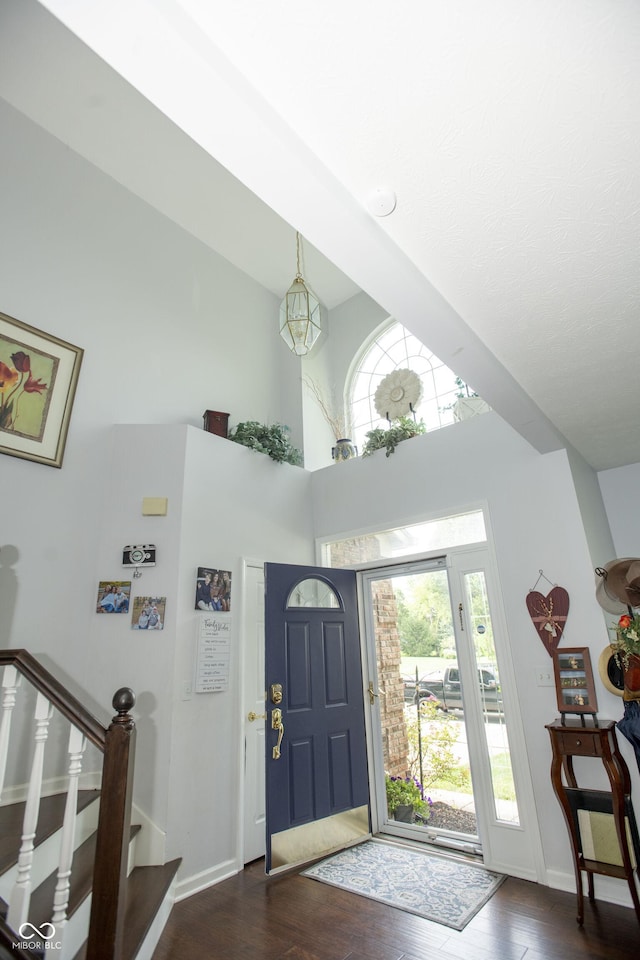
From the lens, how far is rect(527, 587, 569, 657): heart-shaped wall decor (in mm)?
3188

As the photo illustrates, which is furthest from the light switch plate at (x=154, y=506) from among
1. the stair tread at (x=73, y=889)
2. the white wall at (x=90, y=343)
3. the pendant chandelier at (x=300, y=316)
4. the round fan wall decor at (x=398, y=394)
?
the round fan wall decor at (x=398, y=394)

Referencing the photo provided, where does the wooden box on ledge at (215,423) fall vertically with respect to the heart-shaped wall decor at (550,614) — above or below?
above

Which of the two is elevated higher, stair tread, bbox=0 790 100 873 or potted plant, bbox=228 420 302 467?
potted plant, bbox=228 420 302 467

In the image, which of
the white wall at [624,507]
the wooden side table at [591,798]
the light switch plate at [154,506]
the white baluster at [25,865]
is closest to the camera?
the white baluster at [25,865]

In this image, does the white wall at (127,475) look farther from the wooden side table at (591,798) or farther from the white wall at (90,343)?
the wooden side table at (591,798)

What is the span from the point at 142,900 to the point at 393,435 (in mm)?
3585

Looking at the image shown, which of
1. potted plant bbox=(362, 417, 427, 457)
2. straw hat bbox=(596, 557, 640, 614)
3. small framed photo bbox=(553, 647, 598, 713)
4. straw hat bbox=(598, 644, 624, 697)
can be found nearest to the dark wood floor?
small framed photo bbox=(553, 647, 598, 713)

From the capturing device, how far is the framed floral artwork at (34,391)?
Result: 338cm

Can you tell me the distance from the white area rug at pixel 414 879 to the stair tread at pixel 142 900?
0.98m

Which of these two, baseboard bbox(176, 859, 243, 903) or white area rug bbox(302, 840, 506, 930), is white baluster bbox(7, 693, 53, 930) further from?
white area rug bbox(302, 840, 506, 930)

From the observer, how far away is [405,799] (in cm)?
403

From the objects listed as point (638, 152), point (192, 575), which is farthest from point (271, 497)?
point (638, 152)

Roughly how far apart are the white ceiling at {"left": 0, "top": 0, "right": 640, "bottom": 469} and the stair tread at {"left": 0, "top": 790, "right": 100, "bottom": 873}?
2698 millimetres

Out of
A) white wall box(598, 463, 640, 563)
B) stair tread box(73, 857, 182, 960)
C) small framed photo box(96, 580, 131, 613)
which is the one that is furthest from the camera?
white wall box(598, 463, 640, 563)
